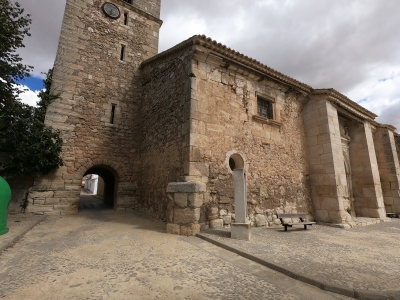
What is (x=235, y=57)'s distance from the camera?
6.40 m

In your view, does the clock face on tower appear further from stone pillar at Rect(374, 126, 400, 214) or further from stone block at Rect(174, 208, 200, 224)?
stone pillar at Rect(374, 126, 400, 214)

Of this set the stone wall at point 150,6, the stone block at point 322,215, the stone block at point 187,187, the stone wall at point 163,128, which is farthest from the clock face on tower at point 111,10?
the stone block at point 322,215

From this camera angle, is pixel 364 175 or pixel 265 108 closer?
pixel 265 108

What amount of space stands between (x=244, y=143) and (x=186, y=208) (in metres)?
2.80

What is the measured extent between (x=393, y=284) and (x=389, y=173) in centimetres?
1083

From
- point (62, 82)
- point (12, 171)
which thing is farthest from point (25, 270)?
point (62, 82)

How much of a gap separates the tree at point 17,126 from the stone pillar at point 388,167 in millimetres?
14917

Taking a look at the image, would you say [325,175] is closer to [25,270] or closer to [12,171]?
[25,270]

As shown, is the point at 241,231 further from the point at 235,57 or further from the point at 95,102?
the point at 95,102

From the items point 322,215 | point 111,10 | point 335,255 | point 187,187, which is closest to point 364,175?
point 322,215

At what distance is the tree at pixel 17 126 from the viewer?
6309 mm

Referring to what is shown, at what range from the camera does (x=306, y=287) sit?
96.0 inches

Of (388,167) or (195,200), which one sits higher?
(388,167)

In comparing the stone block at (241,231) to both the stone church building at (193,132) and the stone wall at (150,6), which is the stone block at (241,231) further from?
the stone wall at (150,6)
